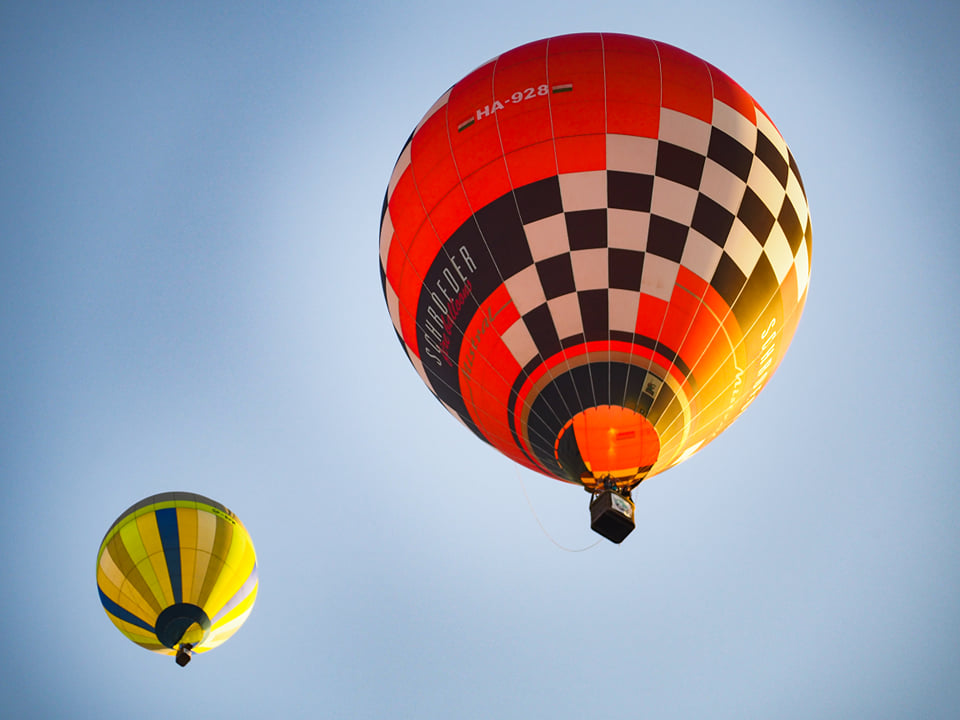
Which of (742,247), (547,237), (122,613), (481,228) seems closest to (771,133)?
(742,247)

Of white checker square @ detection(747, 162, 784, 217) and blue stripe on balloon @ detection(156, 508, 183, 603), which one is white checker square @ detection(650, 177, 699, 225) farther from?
blue stripe on balloon @ detection(156, 508, 183, 603)

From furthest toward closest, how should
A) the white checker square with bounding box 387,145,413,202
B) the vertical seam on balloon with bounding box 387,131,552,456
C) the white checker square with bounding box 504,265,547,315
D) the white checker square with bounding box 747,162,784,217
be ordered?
the white checker square with bounding box 387,145,413,202
the vertical seam on balloon with bounding box 387,131,552,456
the white checker square with bounding box 747,162,784,217
the white checker square with bounding box 504,265,547,315

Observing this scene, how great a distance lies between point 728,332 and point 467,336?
202 cm

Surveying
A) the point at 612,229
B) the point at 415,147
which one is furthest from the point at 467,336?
the point at 415,147

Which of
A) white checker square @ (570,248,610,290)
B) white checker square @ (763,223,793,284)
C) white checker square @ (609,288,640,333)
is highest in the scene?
white checker square @ (763,223,793,284)

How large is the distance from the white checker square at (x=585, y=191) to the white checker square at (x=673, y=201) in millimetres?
384

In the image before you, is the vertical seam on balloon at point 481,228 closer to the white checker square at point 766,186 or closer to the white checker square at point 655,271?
the white checker square at point 655,271

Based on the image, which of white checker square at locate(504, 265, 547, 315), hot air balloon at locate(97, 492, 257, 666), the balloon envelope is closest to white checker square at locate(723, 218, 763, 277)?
the balloon envelope

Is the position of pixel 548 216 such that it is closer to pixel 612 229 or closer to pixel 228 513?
pixel 612 229

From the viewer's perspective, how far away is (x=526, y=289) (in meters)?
5.84

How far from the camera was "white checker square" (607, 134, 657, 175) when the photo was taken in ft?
18.9

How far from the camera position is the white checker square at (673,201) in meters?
5.74

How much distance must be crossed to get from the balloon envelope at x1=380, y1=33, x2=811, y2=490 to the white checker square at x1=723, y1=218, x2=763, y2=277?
0.01 meters

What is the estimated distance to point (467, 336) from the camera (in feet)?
20.2
